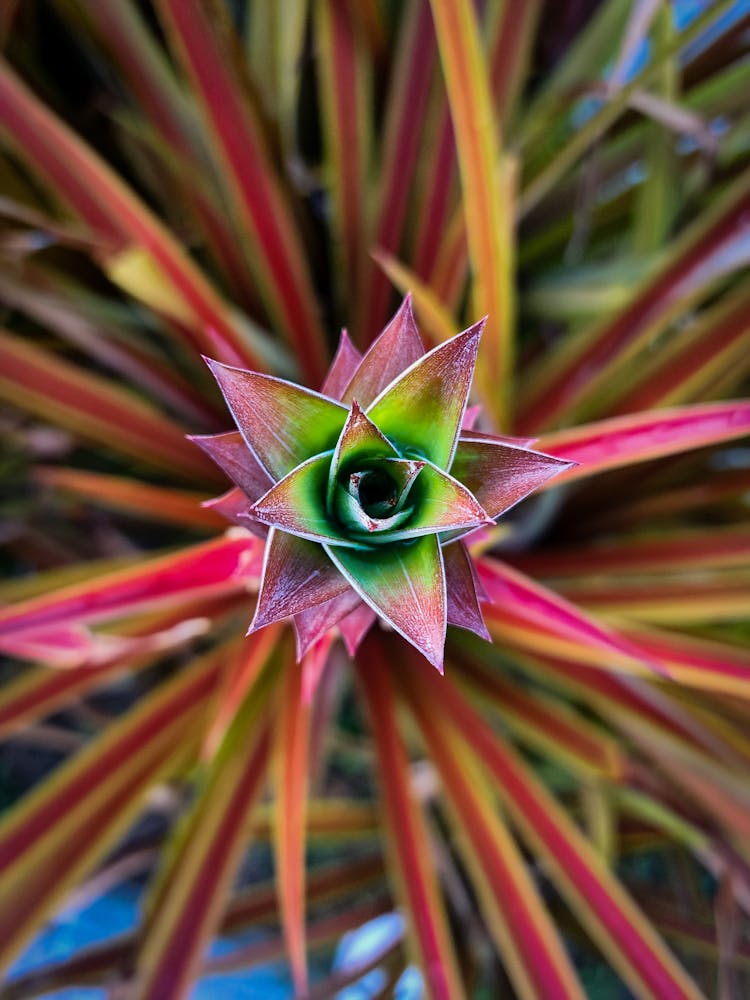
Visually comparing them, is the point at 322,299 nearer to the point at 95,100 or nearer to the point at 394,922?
the point at 95,100

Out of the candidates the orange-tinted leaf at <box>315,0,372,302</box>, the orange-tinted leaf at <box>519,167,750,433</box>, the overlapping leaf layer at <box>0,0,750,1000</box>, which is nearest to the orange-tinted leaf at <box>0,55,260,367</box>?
the overlapping leaf layer at <box>0,0,750,1000</box>

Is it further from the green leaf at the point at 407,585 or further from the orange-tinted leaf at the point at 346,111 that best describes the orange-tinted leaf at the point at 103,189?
the green leaf at the point at 407,585

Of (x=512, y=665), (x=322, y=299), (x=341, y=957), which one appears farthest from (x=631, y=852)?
(x=322, y=299)

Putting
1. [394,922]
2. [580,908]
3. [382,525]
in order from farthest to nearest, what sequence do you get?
[394,922]
[580,908]
[382,525]

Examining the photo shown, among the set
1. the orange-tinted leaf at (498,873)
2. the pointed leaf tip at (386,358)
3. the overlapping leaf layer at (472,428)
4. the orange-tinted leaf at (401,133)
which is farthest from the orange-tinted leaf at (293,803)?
the orange-tinted leaf at (401,133)

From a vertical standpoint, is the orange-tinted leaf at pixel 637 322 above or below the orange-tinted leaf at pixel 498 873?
above

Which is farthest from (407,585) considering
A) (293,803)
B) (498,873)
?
(498,873)

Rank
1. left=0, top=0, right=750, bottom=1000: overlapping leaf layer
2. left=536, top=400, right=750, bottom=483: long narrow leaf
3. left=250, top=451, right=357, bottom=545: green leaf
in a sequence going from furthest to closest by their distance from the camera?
left=0, top=0, right=750, bottom=1000: overlapping leaf layer < left=536, top=400, right=750, bottom=483: long narrow leaf < left=250, top=451, right=357, bottom=545: green leaf

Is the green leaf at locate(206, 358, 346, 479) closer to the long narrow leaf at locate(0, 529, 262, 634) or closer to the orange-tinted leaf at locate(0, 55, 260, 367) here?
the long narrow leaf at locate(0, 529, 262, 634)

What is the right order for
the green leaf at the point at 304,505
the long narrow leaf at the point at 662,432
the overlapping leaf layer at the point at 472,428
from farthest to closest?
the overlapping leaf layer at the point at 472,428, the long narrow leaf at the point at 662,432, the green leaf at the point at 304,505

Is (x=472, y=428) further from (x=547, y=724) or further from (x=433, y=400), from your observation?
(x=547, y=724)

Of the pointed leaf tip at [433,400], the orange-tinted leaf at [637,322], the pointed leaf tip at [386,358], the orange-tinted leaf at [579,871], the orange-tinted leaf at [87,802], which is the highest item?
the orange-tinted leaf at [637,322]
